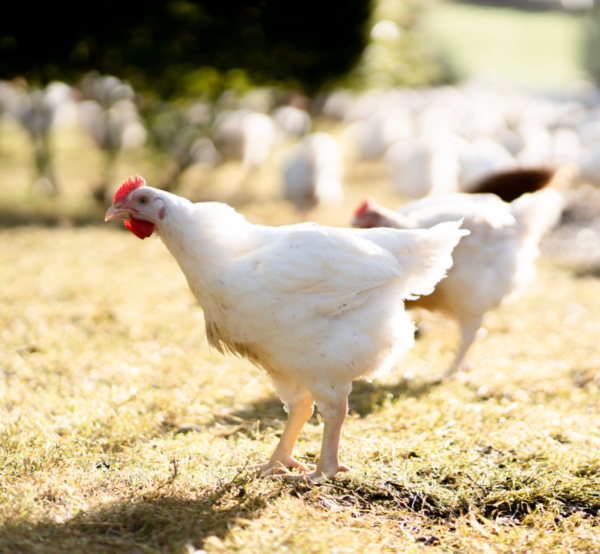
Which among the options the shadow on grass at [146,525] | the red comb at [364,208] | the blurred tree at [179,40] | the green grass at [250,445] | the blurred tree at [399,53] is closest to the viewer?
the shadow on grass at [146,525]

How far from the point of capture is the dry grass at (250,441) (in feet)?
7.88

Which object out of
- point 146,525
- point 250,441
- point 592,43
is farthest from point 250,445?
point 592,43

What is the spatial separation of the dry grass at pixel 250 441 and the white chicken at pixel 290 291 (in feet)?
1.16

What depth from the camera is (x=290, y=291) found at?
2.69 m

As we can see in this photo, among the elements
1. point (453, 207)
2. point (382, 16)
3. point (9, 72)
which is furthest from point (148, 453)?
point (382, 16)

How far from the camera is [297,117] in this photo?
703 inches

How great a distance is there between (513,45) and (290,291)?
4085 cm

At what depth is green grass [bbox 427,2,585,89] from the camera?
37312mm

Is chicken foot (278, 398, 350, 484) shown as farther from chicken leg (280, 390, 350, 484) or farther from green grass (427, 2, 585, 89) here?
green grass (427, 2, 585, 89)

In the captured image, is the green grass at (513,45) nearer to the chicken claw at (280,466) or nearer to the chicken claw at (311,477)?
the chicken claw at (280,466)

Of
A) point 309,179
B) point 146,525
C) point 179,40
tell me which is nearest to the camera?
point 146,525

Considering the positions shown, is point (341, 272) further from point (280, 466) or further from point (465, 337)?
point (465, 337)

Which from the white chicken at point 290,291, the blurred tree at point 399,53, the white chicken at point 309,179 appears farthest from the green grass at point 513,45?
the white chicken at point 290,291

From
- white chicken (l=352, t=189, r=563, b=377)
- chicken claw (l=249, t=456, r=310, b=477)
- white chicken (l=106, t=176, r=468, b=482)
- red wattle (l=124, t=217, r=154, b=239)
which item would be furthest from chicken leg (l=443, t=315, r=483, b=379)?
red wattle (l=124, t=217, r=154, b=239)
